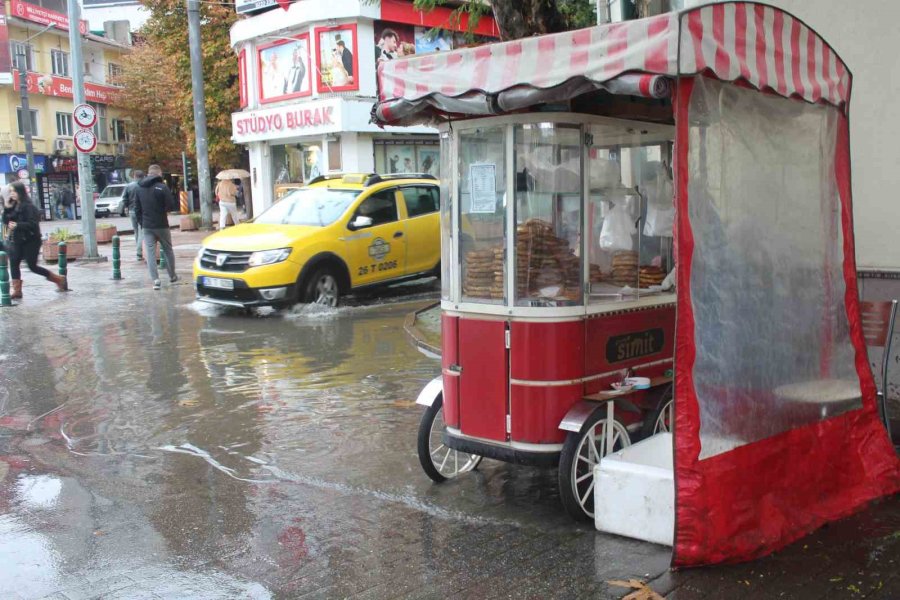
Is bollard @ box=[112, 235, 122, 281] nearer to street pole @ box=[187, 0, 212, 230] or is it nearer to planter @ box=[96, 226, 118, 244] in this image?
planter @ box=[96, 226, 118, 244]

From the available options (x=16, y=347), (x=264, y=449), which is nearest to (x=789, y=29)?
(x=264, y=449)

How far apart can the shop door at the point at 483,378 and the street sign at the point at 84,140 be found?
1508 centimetres

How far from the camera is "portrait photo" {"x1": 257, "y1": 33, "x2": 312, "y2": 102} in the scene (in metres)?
27.4

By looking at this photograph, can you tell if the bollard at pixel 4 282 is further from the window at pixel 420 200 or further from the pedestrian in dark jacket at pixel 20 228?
the window at pixel 420 200

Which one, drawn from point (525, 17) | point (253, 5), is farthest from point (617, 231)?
point (253, 5)

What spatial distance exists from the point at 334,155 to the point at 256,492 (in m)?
22.7

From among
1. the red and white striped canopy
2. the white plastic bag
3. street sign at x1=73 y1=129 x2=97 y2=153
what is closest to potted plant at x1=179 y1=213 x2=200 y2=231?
street sign at x1=73 y1=129 x2=97 y2=153

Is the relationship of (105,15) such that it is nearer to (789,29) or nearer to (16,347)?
(16,347)

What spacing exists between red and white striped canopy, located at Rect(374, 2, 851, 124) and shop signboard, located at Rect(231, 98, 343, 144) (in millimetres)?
21605

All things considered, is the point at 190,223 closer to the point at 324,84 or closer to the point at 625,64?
the point at 324,84

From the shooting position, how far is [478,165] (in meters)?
5.12

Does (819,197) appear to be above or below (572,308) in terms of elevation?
above

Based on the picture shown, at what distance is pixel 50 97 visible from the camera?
154 feet

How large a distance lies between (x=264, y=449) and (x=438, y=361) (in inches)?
120
